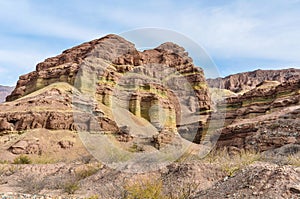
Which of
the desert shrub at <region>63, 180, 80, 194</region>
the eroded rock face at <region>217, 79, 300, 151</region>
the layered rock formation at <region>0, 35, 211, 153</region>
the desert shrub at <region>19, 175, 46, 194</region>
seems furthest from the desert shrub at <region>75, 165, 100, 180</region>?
the layered rock formation at <region>0, 35, 211, 153</region>

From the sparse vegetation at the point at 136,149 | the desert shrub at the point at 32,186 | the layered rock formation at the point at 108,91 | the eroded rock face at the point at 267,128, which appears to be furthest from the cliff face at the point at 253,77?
the desert shrub at the point at 32,186

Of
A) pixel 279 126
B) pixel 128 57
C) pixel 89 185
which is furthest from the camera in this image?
pixel 128 57

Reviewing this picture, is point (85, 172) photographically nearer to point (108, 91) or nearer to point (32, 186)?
point (32, 186)

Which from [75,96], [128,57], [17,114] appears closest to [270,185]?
[17,114]

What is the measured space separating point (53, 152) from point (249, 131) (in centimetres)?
1882

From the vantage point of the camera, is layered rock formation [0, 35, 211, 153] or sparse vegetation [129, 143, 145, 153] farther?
layered rock formation [0, 35, 211, 153]

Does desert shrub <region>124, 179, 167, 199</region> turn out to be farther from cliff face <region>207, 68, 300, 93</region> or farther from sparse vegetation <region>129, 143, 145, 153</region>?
cliff face <region>207, 68, 300, 93</region>

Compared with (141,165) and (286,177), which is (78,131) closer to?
(141,165)

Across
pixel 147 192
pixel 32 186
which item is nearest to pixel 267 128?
pixel 32 186

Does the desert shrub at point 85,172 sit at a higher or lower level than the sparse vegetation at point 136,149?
higher

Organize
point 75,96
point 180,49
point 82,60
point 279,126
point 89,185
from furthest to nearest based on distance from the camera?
1. point 180,49
2. point 82,60
3. point 75,96
4. point 279,126
5. point 89,185

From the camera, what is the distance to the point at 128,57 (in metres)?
69.8

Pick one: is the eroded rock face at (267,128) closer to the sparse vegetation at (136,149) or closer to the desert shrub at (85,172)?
the sparse vegetation at (136,149)

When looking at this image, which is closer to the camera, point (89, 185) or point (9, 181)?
point (89, 185)
